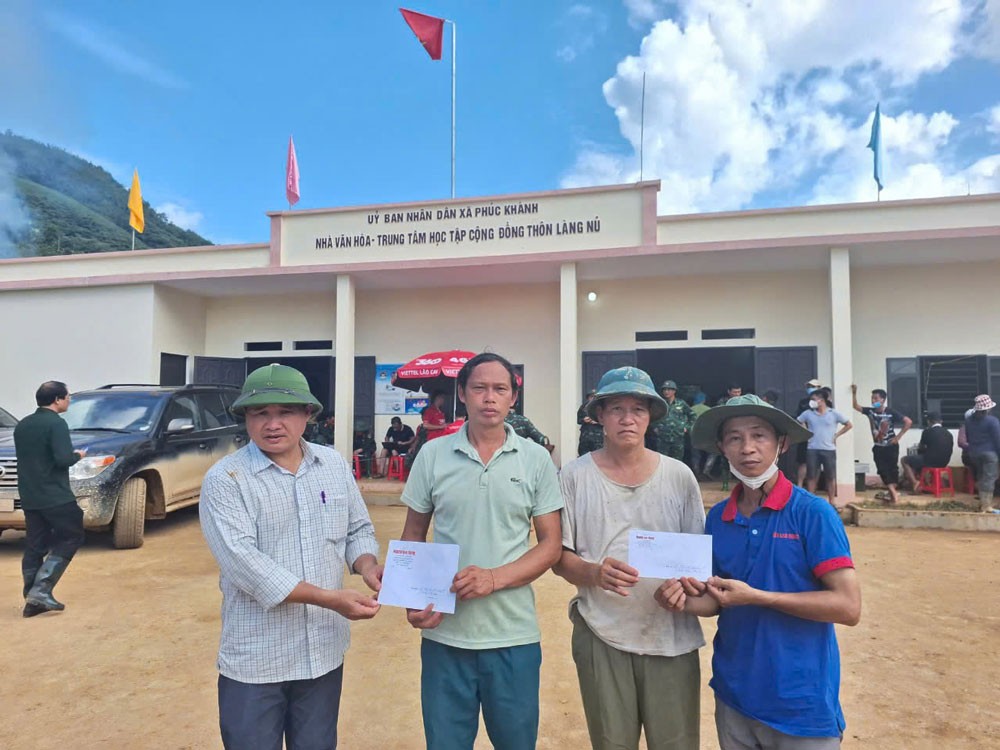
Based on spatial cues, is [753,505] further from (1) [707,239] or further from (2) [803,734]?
(1) [707,239]

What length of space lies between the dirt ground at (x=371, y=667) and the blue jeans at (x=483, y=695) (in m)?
0.96

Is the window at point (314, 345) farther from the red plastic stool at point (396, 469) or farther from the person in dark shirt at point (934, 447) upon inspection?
the person in dark shirt at point (934, 447)

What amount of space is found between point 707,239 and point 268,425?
7981 mm

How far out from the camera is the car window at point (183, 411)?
22.0 ft

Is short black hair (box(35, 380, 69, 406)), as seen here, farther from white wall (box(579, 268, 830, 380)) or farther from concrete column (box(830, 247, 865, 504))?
concrete column (box(830, 247, 865, 504))

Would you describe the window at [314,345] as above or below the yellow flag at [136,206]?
below

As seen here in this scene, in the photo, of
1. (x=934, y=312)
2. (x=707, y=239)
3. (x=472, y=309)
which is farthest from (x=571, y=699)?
(x=934, y=312)

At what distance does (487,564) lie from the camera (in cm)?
176

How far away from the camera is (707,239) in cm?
842

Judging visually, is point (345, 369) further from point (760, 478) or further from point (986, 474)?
point (986, 474)

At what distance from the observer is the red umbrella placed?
8859mm

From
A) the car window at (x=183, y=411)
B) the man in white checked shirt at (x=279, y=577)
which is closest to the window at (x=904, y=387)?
the man in white checked shirt at (x=279, y=577)

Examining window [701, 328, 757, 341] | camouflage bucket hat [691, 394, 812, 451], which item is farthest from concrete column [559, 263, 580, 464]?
camouflage bucket hat [691, 394, 812, 451]

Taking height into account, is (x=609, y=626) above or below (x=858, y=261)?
below
